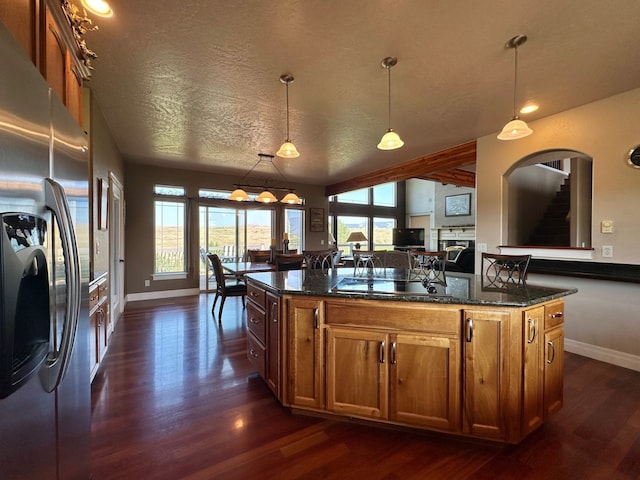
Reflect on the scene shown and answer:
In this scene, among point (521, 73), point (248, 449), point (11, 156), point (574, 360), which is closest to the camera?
point (11, 156)

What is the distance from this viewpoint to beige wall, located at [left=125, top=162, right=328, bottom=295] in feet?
18.8

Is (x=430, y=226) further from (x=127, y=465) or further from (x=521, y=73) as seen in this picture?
(x=127, y=465)

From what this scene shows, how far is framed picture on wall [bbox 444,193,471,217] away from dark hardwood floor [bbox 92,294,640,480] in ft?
26.2

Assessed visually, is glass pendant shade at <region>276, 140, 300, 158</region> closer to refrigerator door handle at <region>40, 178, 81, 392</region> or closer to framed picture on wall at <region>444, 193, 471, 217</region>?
refrigerator door handle at <region>40, 178, 81, 392</region>

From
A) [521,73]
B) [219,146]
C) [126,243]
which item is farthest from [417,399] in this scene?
[126,243]

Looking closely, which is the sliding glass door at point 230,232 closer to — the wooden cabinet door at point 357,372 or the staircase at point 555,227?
the wooden cabinet door at point 357,372

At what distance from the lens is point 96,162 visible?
3014 millimetres

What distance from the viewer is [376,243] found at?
11438 millimetres

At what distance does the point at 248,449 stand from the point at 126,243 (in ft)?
17.5

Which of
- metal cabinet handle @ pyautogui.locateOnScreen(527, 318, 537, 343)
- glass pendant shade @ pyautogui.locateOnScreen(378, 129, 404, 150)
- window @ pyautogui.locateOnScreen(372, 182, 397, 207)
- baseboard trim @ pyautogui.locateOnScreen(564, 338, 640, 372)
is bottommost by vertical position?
baseboard trim @ pyautogui.locateOnScreen(564, 338, 640, 372)

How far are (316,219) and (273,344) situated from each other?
606 cm

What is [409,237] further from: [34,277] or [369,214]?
[34,277]

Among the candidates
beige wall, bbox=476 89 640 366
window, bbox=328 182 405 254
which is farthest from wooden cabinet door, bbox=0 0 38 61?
window, bbox=328 182 405 254

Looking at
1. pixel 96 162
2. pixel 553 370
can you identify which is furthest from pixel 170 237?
pixel 553 370
